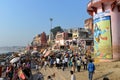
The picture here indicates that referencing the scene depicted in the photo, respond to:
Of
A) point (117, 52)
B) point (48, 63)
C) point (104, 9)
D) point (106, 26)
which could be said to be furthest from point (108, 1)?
point (48, 63)

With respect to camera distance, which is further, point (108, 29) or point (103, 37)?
point (103, 37)

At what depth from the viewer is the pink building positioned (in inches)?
934

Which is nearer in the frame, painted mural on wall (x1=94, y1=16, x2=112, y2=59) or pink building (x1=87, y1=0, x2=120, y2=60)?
pink building (x1=87, y1=0, x2=120, y2=60)

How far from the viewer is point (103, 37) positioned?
24266 millimetres

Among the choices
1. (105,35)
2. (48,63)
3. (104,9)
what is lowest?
(48,63)

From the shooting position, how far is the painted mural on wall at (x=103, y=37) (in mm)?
23922

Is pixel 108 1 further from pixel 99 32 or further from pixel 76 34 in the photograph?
pixel 76 34

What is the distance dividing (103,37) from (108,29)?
942mm

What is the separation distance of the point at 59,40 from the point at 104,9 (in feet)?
196

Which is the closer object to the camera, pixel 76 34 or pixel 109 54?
pixel 109 54

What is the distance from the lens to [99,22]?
2450 centimetres

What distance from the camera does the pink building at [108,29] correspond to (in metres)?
23.7

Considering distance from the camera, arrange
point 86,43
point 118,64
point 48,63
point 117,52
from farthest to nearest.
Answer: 1. point 86,43
2. point 48,63
3. point 117,52
4. point 118,64

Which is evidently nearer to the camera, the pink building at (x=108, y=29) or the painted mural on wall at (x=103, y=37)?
the pink building at (x=108, y=29)
